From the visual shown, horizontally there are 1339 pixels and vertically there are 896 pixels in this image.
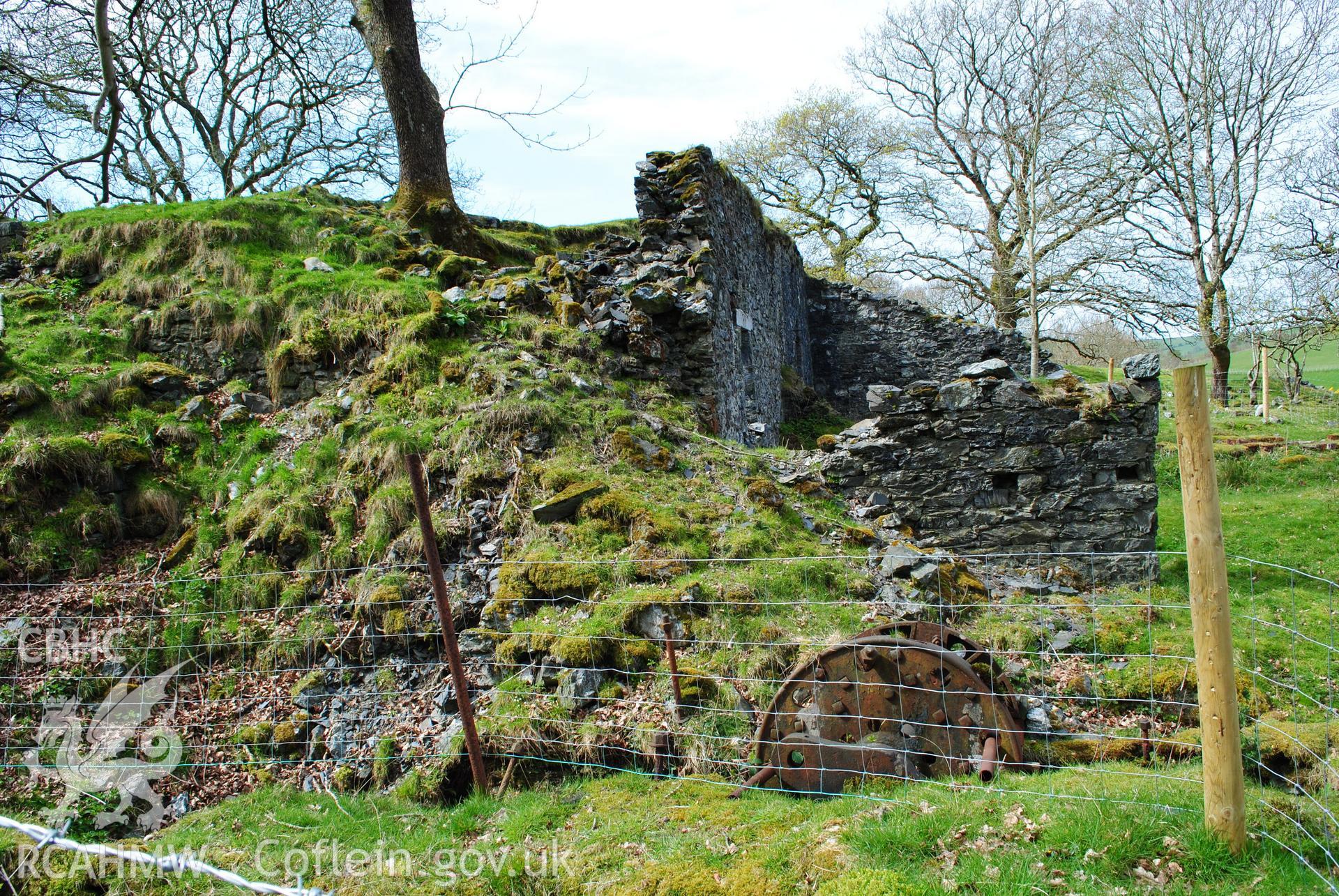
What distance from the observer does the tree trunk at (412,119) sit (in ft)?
38.0

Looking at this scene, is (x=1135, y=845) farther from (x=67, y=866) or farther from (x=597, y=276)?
(x=597, y=276)

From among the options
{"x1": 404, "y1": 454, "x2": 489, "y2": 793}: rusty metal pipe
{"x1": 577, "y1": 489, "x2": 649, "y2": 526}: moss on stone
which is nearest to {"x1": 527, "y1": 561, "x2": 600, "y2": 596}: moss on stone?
{"x1": 577, "y1": 489, "x2": 649, "y2": 526}: moss on stone

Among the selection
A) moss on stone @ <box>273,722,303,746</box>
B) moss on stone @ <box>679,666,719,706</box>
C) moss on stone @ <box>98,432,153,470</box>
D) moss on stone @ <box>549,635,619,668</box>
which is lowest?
moss on stone @ <box>273,722,303,746</box>

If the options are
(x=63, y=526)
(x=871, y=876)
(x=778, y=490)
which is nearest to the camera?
(x=871, y=876)

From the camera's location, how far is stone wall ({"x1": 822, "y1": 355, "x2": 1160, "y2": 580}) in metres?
8.88

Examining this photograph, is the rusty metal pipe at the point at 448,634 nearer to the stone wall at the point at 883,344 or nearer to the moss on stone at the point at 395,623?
the moss on stone at the point at 395,623

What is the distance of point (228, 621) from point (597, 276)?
21.8 ft

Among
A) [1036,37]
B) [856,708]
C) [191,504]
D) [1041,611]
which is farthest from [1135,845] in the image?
[1036,37]

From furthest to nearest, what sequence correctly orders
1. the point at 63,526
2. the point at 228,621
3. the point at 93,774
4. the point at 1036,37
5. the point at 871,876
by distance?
the point at 1036,37 < the point at 63,526 < the point at 228,621 < the point at 93,774 < the point at 871,876

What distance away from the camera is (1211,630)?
9.17ft

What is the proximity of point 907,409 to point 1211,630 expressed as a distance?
21.5 feet

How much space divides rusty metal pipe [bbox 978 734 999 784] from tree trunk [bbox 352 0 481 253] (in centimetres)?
1045

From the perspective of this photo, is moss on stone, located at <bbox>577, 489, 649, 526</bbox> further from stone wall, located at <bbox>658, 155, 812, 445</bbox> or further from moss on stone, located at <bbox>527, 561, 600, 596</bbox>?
stone wall, located at <bbox>658, 155, 812, 445</bbox>

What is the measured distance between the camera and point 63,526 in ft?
22.1
